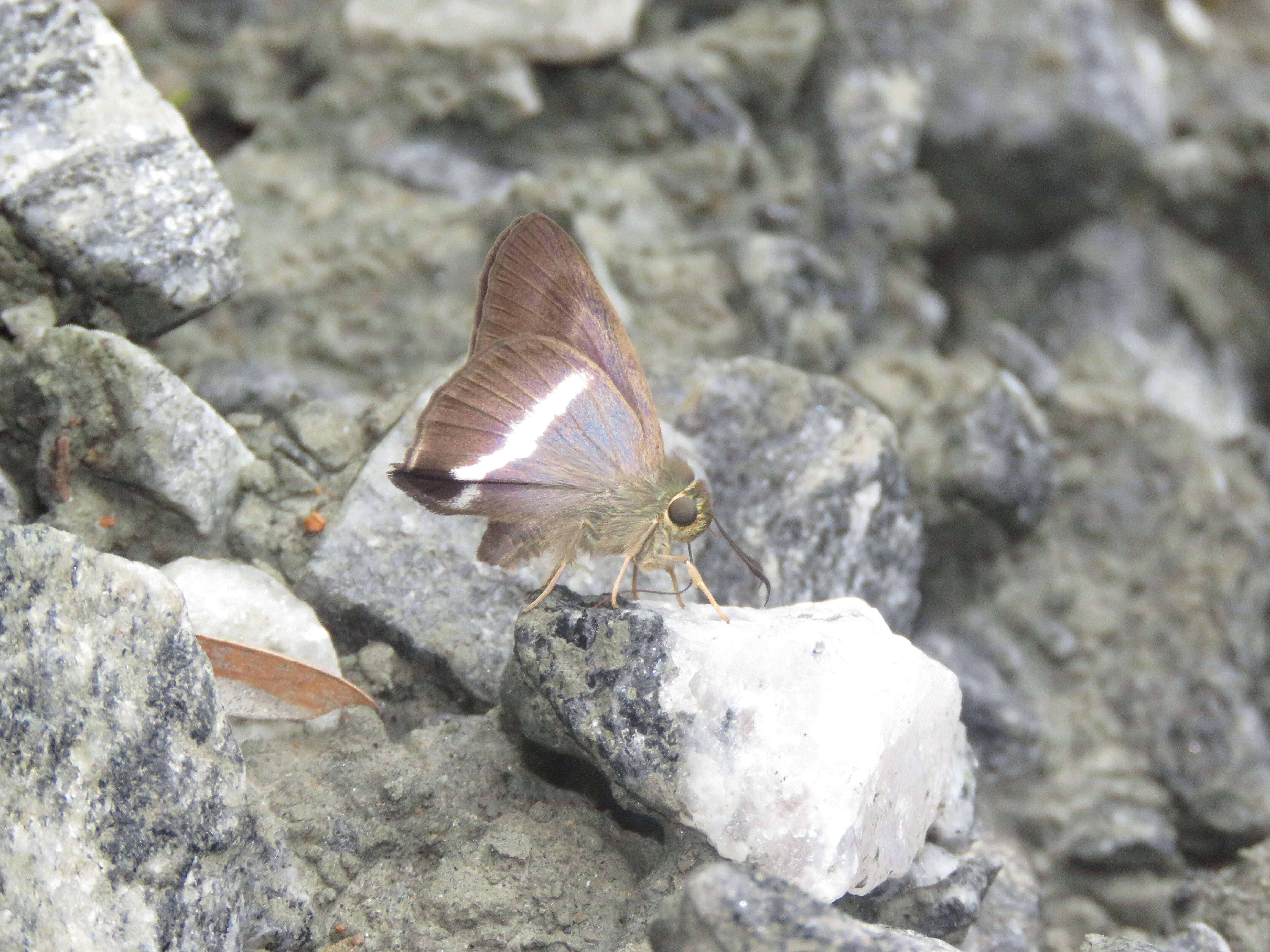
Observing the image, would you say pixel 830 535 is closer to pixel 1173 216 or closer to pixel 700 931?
pixel 700 931

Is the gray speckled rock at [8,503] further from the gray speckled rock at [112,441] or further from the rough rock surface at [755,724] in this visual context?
the rough rock surface at [755,724]

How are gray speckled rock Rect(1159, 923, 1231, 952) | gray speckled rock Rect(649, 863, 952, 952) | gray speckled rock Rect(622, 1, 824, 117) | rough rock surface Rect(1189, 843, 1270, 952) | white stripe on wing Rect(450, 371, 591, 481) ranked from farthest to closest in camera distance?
gray speckled rock Rect(622, 1, 824, 117), rough rock surface Rect(1189, 843, 1270, 952), gray speckled rock Rect(1159, 923, 1231, 952), white stripe on wing Rect(450, 371, 591, 481), gray speckled rock Rect(649, 863, 952, 952)

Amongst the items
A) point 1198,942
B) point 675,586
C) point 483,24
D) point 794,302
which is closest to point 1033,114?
point 794,302

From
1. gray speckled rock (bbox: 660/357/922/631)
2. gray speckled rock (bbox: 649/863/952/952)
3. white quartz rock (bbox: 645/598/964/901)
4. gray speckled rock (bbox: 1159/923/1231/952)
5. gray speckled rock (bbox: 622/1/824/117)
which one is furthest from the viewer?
gray speckled rock (bbox: 622/1/824/117)

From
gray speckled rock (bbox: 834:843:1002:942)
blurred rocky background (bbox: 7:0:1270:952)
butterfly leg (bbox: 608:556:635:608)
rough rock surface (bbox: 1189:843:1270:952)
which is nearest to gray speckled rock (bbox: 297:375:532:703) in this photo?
blurred rocky background (bbox: 7:0:1270:952)

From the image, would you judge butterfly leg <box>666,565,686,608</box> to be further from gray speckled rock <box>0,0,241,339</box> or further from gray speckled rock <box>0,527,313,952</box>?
gray speckled rock <box>0,0,241,339</box>

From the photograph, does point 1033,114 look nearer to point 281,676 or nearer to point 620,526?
point 620,526

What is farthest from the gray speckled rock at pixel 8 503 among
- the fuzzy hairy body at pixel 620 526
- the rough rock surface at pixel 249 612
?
the fuzzy hairy body at pixel 620 526
